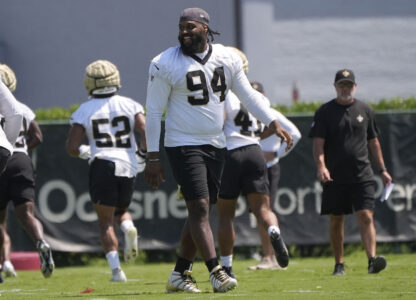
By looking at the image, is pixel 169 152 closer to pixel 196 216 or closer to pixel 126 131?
pixel 196 216

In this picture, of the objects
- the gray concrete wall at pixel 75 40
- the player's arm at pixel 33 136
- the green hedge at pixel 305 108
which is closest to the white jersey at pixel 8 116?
the player's arm at pixel 33 136

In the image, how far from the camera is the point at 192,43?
775 centimetres

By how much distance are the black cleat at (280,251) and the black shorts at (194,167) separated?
901 millimetres

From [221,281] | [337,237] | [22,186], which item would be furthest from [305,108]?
[221,281]

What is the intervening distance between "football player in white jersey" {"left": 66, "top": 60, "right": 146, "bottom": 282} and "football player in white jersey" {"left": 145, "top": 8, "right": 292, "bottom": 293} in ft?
7.29

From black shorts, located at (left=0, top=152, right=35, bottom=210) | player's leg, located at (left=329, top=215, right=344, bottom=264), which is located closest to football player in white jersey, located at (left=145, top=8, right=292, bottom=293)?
player's leg, located at (left=329, top=215, right=344, bottom=264)

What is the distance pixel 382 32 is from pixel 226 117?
11711 mm

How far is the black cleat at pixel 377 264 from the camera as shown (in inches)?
390

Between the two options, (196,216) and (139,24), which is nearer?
(196,216)

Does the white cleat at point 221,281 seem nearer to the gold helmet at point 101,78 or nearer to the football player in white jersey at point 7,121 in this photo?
the football player in white jersey at point 7,121

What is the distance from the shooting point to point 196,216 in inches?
306

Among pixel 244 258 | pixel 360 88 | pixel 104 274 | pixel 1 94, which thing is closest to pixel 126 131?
pixel 104 274

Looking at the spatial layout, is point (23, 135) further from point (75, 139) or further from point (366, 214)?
point (366, 214)

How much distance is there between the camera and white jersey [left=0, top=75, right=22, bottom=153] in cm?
736
